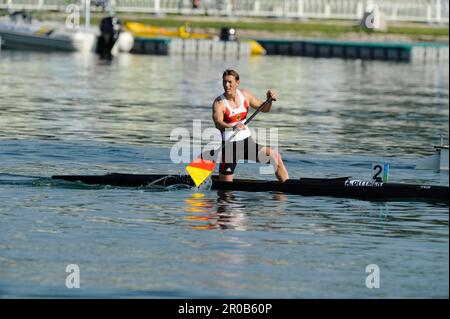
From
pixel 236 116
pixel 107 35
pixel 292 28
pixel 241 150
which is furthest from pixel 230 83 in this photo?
pixel 292 28

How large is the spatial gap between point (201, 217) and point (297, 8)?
60622 millimetres

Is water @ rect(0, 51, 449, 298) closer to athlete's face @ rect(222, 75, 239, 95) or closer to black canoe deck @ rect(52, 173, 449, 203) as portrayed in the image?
black canoe deck @ rect(52, 173, 449, 203)

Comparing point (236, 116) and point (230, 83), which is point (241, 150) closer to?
point (236, 116)

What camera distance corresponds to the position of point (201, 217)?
1888 cm

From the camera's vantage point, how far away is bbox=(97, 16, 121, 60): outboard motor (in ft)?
207

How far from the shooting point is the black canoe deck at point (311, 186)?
2025cm

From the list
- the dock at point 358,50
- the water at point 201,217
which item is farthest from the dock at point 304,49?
the water at point 201,217

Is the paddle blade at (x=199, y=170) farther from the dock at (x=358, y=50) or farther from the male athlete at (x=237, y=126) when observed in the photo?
the dock at (x=358, y=50)

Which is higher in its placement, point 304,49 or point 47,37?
point 47,37

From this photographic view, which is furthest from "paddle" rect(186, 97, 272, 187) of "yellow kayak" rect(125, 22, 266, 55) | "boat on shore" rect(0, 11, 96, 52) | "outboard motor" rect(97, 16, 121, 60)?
"yellow kayak" rect(125, 22, 266, 55)

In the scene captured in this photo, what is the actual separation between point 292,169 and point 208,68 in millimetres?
32727

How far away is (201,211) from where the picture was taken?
19.4m

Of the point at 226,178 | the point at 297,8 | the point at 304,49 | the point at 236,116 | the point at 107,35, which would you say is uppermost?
the point at 236,116
